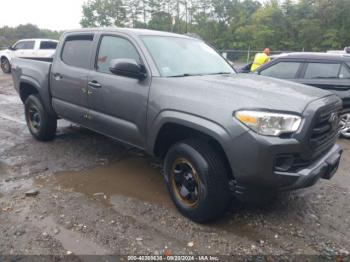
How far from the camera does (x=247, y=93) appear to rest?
3145mm

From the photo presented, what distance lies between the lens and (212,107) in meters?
3.10

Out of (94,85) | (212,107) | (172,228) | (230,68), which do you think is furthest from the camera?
(230,68)

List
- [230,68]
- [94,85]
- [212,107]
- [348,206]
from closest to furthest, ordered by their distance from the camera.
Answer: [212,107] → [348,206] → [94,85] → [230,68]

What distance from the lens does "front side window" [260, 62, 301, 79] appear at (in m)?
6.94

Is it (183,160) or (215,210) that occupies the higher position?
(183,160)

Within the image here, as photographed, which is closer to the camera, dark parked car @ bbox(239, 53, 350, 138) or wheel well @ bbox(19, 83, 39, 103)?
wheel well @ bbox(19, 83, 39, 103)

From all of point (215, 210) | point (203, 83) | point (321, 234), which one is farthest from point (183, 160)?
point (321, 234)

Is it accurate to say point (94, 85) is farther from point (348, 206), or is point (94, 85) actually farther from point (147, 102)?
point (348, 206)

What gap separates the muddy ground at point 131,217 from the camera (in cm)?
305

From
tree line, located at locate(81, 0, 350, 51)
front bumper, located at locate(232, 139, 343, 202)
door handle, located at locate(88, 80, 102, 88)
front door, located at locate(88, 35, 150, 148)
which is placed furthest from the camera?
tree line, located at locate(81, 0, 350, 51)

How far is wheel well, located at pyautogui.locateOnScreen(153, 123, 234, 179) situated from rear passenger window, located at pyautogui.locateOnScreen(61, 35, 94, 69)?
1.66 meters

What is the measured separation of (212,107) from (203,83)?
431mm

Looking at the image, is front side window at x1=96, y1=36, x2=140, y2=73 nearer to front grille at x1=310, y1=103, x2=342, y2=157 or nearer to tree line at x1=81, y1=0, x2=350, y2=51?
front grille at x1=310, y1=103, x2=342, y2=157

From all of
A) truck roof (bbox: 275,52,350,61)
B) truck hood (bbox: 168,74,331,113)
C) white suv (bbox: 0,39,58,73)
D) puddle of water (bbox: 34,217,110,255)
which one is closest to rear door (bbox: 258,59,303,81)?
truck roof (bbox: 275,52,350,61)
